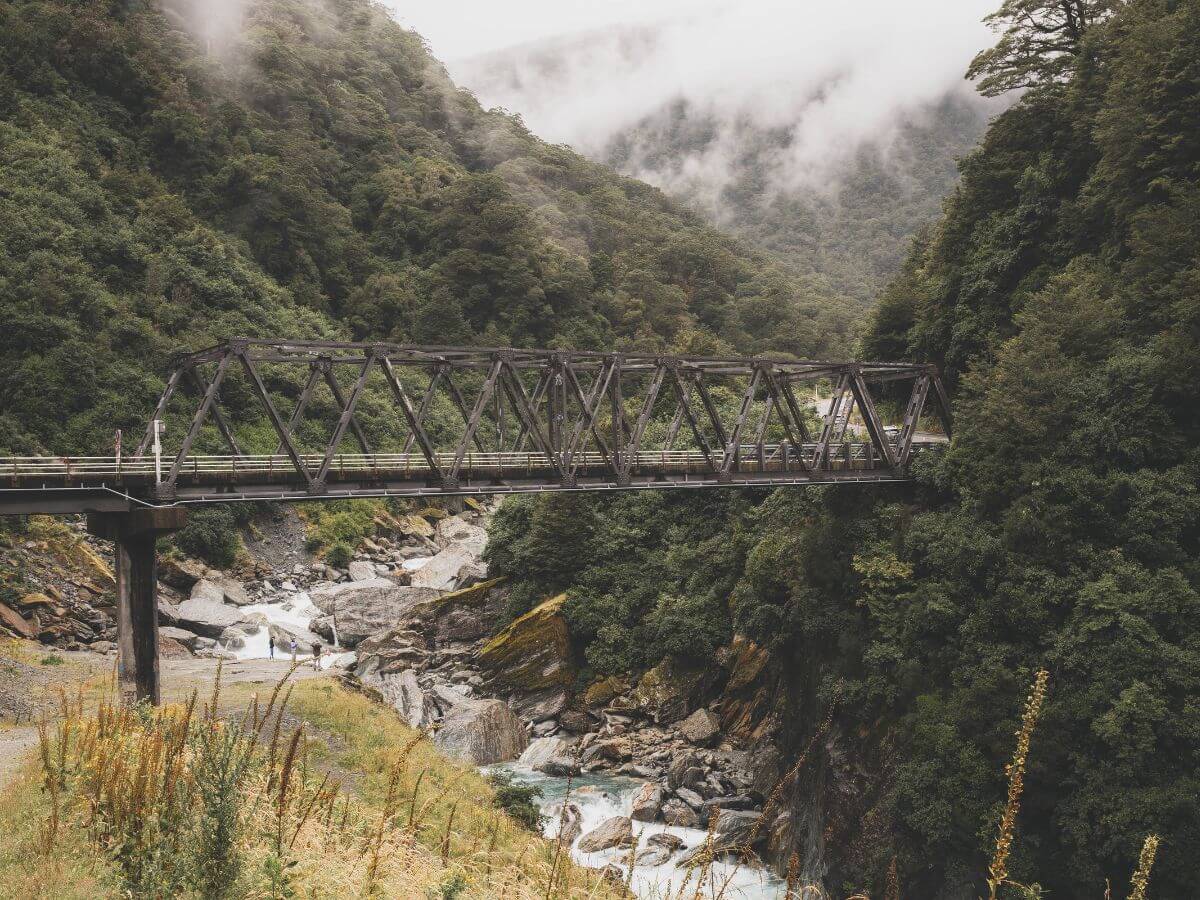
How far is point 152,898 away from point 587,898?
9.84 ft

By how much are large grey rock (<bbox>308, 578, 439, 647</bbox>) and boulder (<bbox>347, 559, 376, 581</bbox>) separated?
Answer: 2.86 meters

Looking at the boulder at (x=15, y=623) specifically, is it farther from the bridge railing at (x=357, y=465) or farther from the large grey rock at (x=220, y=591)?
the large grey rock at (x=220, y=591)

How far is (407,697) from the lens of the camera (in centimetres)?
3366

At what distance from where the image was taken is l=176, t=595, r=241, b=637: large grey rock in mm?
37375

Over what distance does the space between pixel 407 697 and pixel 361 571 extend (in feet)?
59.6

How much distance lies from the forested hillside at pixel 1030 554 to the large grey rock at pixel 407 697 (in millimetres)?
8344

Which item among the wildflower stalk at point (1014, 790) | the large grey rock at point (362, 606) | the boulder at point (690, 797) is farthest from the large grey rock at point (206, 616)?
the wildflower stalk at point (1014, 790)

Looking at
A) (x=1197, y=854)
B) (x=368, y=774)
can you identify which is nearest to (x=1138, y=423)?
(x=1197, y=854)

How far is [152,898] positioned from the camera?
5.46 meters

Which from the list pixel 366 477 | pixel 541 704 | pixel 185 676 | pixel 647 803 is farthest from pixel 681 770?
pixel 185 676

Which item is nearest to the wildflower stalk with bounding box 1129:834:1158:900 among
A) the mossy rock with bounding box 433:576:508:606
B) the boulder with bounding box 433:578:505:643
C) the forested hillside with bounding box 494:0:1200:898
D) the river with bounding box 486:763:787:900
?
the forested hillside with bounding box 494:0:1200:898

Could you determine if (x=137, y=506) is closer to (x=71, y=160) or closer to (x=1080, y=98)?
(x=1080, y=98)

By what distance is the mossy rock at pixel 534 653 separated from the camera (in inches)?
1458

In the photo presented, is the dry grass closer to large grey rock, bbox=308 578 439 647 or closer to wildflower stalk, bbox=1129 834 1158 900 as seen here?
wildflower stalk, bbox=1129 834 1158 900
